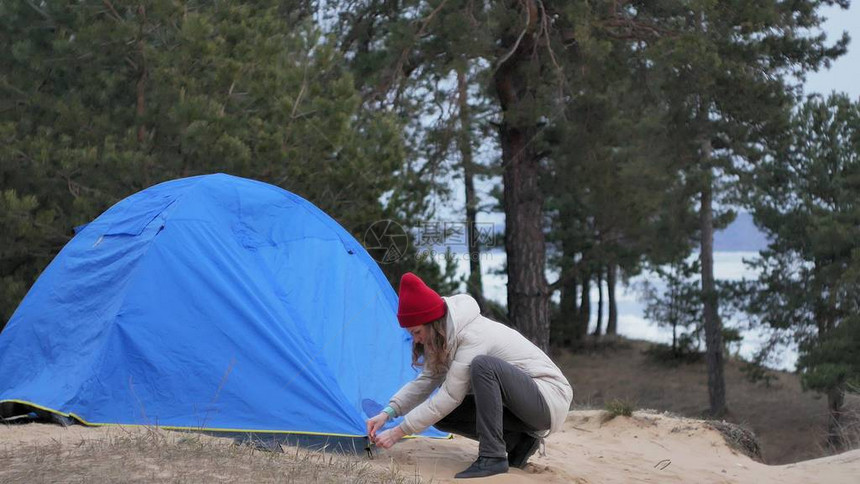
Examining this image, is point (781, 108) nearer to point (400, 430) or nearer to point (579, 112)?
point (579, 112)

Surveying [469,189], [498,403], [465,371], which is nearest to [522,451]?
[498,403]

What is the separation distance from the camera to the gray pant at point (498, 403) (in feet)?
14.6

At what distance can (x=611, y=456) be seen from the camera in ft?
20.2

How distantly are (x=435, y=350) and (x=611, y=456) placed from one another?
7.30 feet

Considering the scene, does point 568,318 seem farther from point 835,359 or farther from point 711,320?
point 835,359

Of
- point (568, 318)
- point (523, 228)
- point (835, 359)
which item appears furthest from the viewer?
point (568, 318)

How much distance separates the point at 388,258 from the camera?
1350 cm

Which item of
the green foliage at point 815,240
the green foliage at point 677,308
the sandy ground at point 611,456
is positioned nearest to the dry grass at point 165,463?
the sandy ground at point 611,456

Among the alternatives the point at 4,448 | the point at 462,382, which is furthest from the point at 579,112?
the point at 4,448

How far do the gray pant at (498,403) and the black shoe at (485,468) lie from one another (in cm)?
3

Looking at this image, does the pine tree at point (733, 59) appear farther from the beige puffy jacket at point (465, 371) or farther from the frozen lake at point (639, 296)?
the beige puffy jacket at point (465, 371)

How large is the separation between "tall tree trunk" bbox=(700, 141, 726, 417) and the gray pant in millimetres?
15689

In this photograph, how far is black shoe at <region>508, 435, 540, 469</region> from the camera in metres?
4.88

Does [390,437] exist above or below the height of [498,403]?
below
